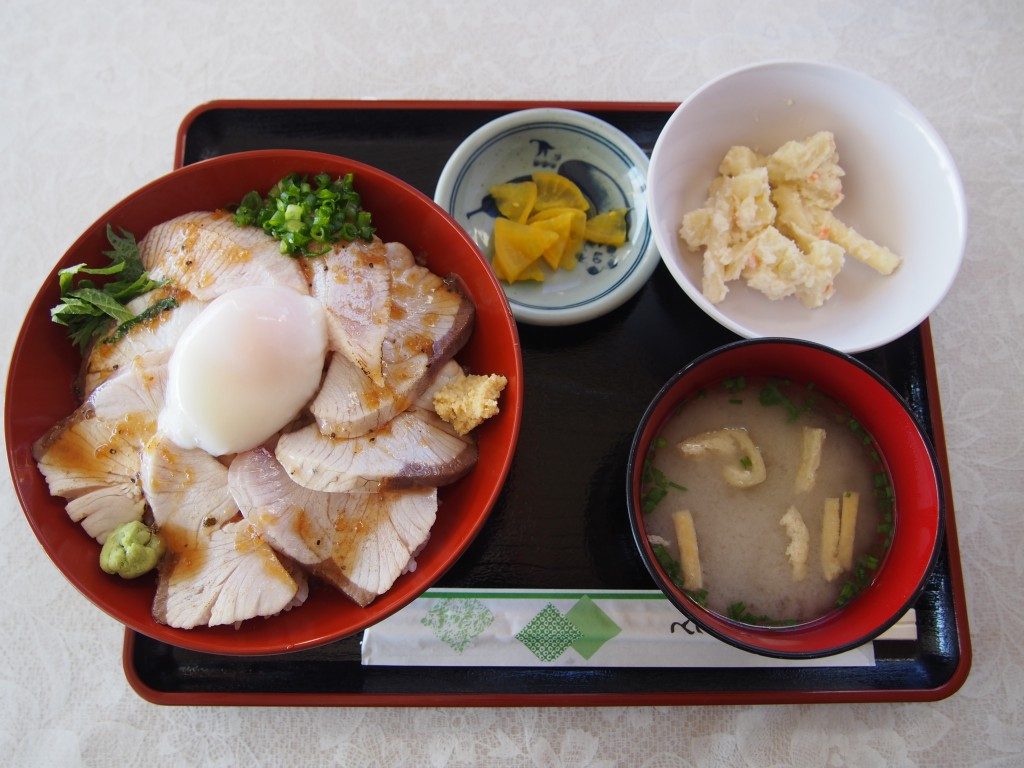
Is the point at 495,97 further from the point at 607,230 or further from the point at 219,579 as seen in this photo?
the point at 219,579

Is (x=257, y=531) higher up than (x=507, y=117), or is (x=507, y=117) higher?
(x=507, y=117)

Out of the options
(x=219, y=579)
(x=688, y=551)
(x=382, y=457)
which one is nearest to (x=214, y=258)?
(x=382, y=457)

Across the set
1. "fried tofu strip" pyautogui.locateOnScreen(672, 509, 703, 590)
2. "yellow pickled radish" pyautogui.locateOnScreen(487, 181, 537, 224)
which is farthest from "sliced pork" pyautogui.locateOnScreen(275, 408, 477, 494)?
"yellow pickled radish" pyautogui.locateOnScreen(487, 181, 537, 224)

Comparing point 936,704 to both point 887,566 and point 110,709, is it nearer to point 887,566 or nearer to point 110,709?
point 887,566

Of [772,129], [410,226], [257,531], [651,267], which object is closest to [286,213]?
[410,226]

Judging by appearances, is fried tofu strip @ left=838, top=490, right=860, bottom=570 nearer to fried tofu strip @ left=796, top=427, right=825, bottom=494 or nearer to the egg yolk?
fried tofu strip @ left=796, top=427, right=825, bottom=494

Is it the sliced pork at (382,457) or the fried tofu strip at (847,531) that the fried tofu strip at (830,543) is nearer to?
the fried tofu strip at (847,531)
